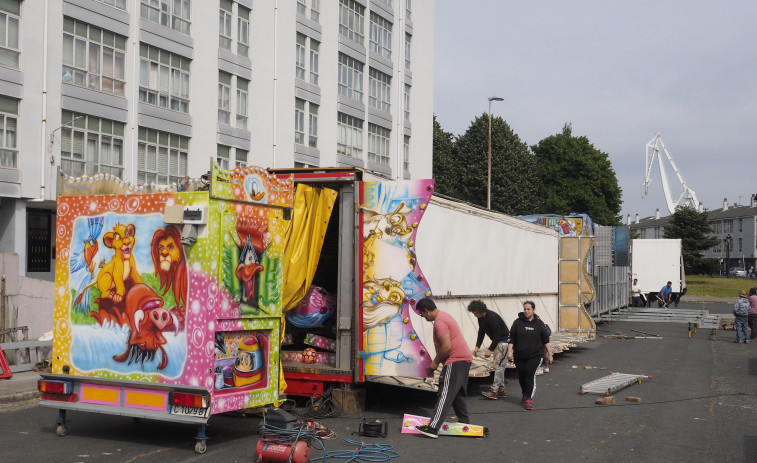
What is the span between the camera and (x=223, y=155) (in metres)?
33.9

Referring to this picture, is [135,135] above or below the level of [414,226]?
above

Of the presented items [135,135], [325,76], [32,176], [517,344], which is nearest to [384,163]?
[325,76]

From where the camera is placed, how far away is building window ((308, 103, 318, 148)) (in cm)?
3916

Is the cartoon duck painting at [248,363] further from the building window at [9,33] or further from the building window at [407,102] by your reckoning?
the building window at [407,102]

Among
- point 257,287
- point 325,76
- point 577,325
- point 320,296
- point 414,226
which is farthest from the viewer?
point 325,76

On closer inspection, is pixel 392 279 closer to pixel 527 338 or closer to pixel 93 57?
pixel 527 338

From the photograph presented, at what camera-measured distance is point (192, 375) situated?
8898 mm

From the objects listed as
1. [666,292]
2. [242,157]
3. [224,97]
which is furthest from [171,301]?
[666,292]

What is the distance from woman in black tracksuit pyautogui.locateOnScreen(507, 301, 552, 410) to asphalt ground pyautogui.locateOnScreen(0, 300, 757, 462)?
37 cm

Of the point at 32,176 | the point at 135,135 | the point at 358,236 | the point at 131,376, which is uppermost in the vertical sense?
the point at 135,135

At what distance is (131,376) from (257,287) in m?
1.74

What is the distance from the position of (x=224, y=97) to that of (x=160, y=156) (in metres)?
4.52

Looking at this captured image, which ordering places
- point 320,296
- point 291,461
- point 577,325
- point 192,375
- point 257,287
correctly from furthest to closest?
point 577,325, point 320,296, point 257,287, point 192,375, point 291,461

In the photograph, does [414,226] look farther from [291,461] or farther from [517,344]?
[291,461]
